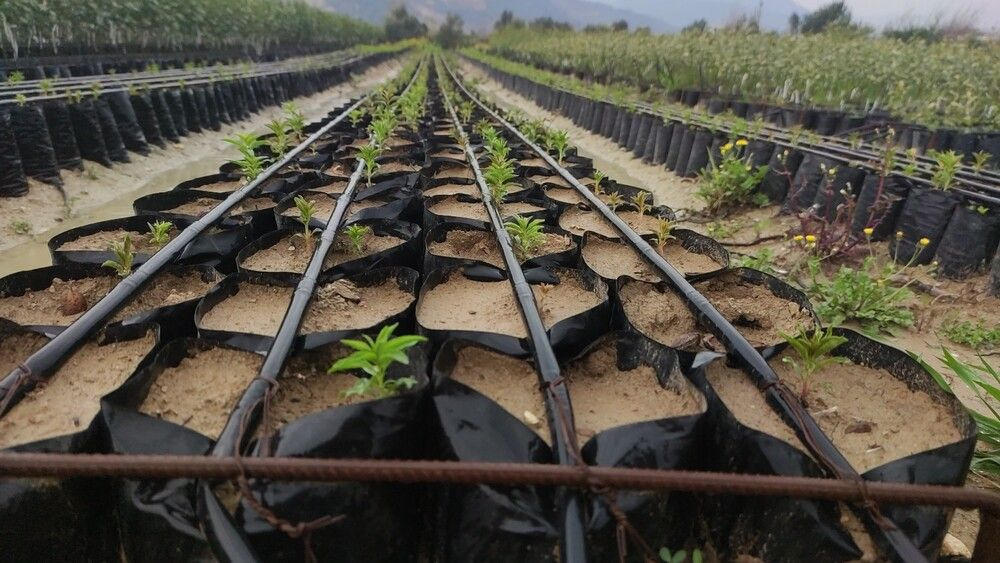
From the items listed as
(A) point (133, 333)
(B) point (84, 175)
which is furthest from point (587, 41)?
(A) point (133, 333)

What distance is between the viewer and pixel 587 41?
21062 millimetres

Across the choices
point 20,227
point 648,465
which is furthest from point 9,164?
point 648,465

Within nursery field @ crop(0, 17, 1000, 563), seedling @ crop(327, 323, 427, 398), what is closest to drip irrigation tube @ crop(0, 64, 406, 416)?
nursery field @ crop(0, 17, 1000, 563)

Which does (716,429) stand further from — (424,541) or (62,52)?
(62,52)

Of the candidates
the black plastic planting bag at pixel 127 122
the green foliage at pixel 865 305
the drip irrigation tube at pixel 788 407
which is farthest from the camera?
the black plastic planting bag at pixel 127 122

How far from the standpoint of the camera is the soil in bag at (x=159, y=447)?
1.55 m

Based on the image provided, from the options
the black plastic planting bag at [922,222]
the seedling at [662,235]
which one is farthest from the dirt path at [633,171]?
the seedling at [662,235]

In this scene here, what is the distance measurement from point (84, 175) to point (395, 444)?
7.01m

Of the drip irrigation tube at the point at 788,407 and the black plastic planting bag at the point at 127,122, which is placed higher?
the drip irrigation tube at the point at 788,407

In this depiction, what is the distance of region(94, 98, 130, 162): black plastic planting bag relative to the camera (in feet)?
23.7

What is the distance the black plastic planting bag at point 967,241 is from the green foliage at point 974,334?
802 mm

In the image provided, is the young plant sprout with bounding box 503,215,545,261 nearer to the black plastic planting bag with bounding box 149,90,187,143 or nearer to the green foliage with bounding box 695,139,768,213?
the green foliage with bounding box 695,139,768,213

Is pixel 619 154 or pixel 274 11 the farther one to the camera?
pixel 274 11

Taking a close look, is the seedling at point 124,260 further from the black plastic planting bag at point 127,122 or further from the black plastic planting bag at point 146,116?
the black plastic planting bag at point 146,116
